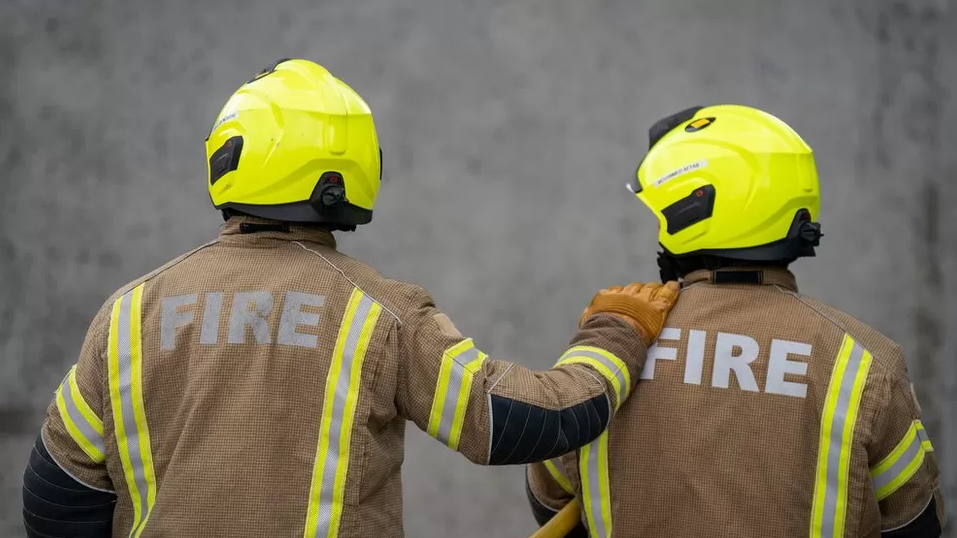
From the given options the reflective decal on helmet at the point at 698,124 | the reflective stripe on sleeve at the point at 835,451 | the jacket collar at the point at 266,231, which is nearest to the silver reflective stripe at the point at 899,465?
the reflective stripe on sleeve at the point at 835,451

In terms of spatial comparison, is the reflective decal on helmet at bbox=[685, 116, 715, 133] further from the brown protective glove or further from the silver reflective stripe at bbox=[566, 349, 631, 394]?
the silver reflective stripe at bbox=[566, 349, 631, 394]

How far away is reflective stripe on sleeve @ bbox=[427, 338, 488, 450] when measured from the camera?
1.89 m

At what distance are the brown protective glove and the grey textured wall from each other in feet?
6.26

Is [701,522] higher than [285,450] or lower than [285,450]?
lower

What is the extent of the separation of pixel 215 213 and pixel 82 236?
579mm

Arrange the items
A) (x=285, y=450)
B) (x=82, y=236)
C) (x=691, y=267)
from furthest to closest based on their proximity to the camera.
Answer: (x=82, y=236), (x=691, y=267), (x=285, y=450)

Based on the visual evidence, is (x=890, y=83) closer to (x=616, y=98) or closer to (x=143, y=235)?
(x=616, y=98)

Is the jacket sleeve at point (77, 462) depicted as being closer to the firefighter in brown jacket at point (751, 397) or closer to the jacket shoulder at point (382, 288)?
the jacket shoulder at point (382, 288)

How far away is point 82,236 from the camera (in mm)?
4266

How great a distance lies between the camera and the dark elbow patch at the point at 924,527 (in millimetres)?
2197

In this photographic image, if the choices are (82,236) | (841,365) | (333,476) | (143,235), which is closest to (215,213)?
(143,235)

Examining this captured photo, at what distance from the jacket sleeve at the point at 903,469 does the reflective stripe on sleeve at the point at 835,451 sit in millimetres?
59

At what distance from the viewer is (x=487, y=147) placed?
4145 mm

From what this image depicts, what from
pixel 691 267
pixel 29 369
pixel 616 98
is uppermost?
pixel 616 98
